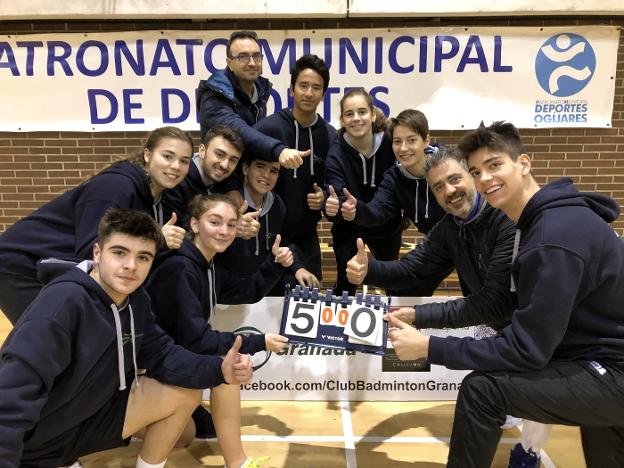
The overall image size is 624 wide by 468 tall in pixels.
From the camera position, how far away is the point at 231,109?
300cm

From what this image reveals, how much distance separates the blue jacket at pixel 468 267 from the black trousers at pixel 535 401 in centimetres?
43

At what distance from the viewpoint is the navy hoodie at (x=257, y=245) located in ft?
9.60

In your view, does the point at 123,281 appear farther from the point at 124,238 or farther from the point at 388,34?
the point at 388,34

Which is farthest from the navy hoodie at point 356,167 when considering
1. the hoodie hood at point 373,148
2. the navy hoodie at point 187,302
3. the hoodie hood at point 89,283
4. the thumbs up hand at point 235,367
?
the hoodie hood at point 89,283

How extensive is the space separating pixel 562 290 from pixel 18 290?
222 centimetres

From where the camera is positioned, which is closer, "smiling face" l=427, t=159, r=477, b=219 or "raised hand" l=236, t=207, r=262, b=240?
"smiling face" l=427, t=159, r=477, b=219

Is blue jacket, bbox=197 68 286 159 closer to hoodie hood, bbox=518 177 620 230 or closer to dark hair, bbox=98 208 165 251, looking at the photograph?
dark hair, bbox=98 208 165 251

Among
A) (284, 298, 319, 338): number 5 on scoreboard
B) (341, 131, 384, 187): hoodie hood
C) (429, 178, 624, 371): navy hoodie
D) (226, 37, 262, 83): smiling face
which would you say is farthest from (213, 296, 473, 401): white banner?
(226, 37, 262, 83): smiling face

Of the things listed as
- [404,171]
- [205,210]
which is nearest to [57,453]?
[205,210]

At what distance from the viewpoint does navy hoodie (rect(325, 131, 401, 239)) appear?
309 centimetres

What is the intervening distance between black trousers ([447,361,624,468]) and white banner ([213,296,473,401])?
3.51 ft

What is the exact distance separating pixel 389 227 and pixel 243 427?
60.2 inches

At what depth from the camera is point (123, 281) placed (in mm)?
1733

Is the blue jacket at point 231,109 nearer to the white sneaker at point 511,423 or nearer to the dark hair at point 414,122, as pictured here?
the dark hair at point 414,122
